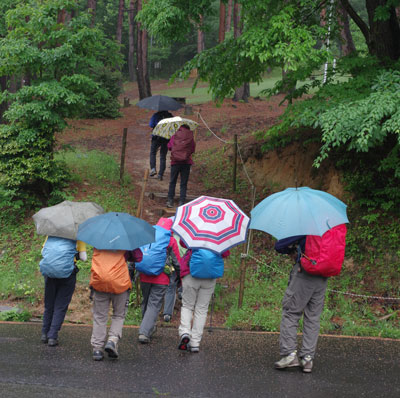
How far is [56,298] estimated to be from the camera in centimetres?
675

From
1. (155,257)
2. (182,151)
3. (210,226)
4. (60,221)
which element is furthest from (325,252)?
(182,151)

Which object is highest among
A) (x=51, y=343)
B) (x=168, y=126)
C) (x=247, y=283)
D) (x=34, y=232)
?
(x=168, y=126)

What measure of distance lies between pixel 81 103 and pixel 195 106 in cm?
1837

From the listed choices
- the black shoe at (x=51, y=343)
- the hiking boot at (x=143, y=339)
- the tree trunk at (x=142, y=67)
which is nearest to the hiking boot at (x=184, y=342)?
the hiking boot at (x=143, y=339)

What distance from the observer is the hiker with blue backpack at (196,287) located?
6.40 meters

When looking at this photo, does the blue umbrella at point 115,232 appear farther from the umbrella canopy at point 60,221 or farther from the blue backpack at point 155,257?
the blue backpack at point 155,257

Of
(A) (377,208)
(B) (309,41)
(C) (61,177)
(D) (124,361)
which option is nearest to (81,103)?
(C) (61,177)

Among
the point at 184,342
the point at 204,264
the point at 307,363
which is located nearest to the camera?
the point at 307,363

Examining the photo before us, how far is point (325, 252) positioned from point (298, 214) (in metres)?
0.52

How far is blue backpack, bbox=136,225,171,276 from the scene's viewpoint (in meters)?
6.83

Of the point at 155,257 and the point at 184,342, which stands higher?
the point at 155,257

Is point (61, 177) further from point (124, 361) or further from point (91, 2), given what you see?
point (91, 2)

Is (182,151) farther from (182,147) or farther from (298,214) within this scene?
(298,214)

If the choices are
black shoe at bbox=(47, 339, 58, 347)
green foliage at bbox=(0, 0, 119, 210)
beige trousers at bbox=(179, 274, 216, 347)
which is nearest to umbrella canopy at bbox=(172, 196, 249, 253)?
beige trousers at bbox=(179, 274, 216, 347)
